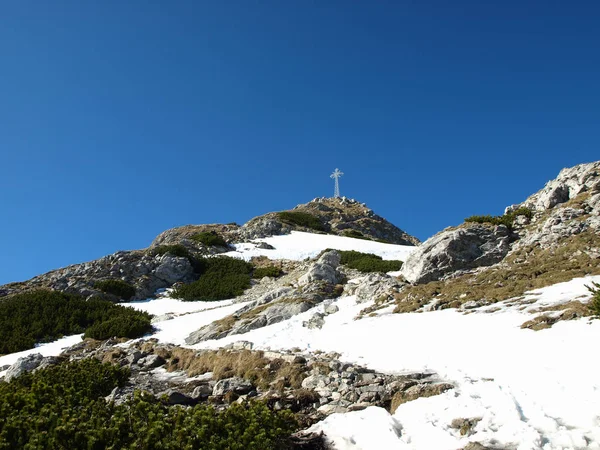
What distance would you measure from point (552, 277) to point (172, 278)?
29332 mm

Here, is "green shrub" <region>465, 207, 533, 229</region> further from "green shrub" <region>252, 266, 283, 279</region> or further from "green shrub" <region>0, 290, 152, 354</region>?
"green shrub" <region>0, 290, 152, 354</region>

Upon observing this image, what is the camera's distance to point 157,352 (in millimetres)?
15000

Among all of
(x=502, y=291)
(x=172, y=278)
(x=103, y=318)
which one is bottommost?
(x=502, y=291)

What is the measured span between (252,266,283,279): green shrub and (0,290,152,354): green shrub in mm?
11351

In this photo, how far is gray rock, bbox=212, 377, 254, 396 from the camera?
9.26 metres

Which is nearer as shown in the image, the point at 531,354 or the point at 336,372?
the point at 531,354

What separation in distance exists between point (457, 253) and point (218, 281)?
798 inches

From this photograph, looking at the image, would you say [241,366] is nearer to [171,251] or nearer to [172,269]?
[172,269]

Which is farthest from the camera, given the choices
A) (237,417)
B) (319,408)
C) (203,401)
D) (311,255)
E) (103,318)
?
(311,255)

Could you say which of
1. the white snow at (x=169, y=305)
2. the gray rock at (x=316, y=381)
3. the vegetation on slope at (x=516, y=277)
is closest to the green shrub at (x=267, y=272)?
the white snow at (x=169, y=305)

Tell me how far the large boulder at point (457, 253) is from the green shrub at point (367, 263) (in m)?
7.48

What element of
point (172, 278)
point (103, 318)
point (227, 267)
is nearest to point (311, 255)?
point (227, 267)

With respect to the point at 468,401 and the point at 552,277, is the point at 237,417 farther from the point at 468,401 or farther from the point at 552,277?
the point at 552,277

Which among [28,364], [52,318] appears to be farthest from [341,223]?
[28,364]
